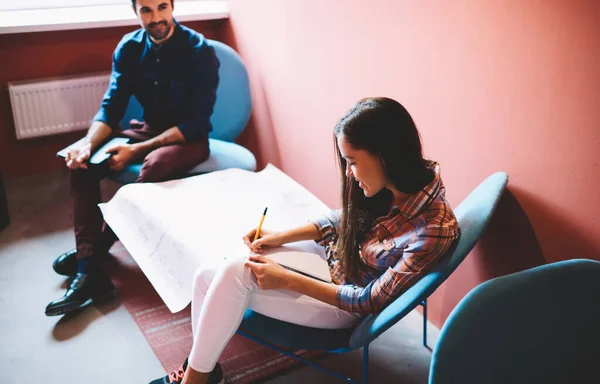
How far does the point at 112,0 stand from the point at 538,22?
7.79 ft

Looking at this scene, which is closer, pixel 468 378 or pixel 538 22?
pixel 468 378

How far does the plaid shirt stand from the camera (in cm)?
156

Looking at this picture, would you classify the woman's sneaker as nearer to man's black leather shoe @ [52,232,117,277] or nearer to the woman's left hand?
the woman's left hand

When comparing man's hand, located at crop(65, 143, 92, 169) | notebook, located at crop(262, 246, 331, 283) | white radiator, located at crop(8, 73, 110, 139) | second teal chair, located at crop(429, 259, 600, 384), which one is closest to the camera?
second teal chair, located at crop(429, 259, 600, 384)

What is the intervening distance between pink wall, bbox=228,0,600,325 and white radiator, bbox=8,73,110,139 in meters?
1.14

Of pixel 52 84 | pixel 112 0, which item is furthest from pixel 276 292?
pixel 112 0

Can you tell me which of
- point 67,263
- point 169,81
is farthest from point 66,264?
point 169,81

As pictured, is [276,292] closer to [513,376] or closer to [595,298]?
[513,376]

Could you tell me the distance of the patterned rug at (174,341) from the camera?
83.2 inches

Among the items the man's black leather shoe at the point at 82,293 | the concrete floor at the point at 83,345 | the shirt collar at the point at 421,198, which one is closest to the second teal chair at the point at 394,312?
→ the shirt collar at the point at 421,198

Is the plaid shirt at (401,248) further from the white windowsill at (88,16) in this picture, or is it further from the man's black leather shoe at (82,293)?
the white windowsill at (88,16)

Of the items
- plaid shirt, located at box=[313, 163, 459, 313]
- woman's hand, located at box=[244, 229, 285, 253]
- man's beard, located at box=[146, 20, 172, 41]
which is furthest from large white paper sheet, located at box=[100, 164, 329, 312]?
man's beard, located at box=[146, 20, 172, 41]

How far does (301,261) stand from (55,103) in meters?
1.87

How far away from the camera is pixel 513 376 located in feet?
3.99
